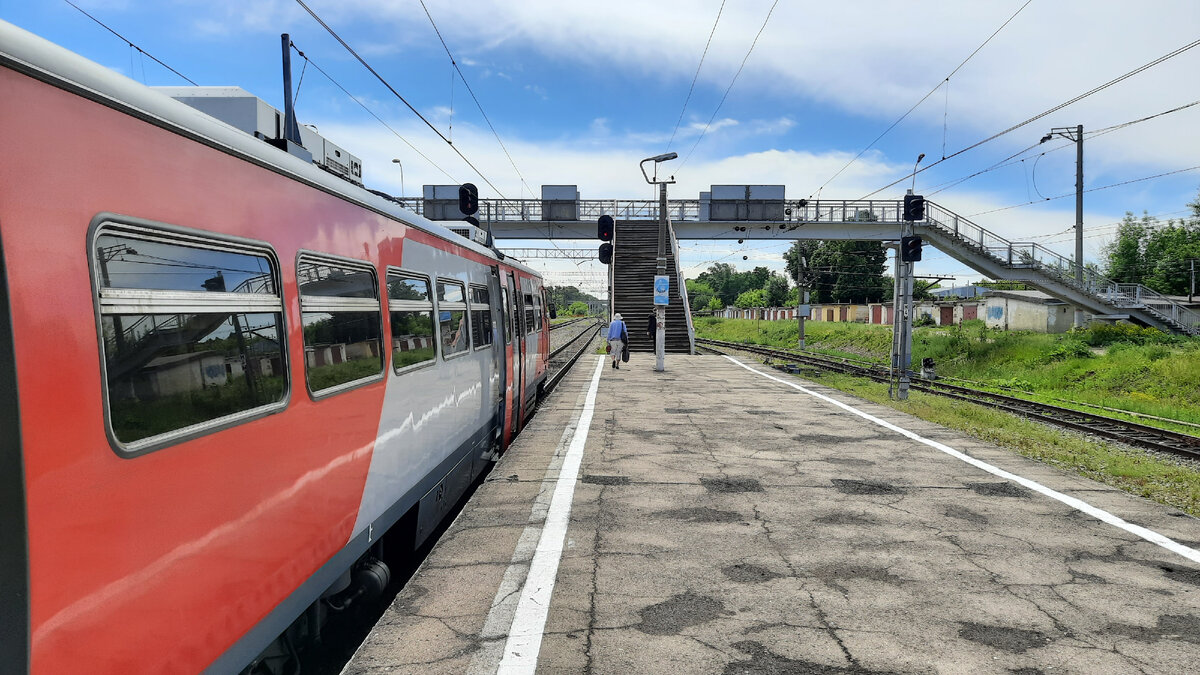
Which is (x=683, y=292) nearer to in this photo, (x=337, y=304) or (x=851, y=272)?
(x=337, y=304)

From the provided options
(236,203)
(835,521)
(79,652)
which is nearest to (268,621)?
(79,652)

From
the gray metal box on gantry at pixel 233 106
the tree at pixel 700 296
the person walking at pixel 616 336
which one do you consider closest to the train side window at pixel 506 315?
the gray metal box on gantry at pixel 233 106

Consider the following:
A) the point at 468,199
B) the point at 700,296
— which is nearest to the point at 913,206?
the point at 468,199

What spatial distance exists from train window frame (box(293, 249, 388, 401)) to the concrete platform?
131cm

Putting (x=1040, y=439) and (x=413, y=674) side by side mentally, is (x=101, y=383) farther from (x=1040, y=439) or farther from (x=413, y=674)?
(x=1040, y=439)

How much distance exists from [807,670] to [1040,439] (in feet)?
28.4

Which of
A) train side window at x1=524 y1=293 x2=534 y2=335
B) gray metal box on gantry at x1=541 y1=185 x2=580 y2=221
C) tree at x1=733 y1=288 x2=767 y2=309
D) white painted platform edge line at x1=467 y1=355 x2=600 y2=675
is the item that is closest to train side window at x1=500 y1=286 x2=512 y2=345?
train side window at x1=524 y1=293 x2=534 y2=335

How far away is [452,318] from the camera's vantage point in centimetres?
648

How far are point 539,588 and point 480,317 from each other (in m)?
4.03

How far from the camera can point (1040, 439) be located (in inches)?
403

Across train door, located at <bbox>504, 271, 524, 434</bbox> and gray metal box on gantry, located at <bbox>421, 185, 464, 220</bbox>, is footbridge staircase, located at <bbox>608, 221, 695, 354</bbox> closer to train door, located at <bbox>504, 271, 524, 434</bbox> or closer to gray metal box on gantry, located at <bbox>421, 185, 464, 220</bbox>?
gray metal box on gantry, located at <bbox>421, 185, 464, 220</bbox>

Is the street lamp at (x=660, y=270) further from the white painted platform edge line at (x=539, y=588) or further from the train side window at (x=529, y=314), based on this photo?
the white painted platform edge line at (x=539, y=588)

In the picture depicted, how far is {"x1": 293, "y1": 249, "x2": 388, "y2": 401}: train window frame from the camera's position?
11.3 ft

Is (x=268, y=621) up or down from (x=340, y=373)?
down
